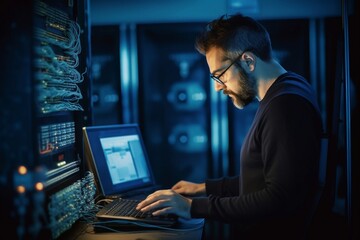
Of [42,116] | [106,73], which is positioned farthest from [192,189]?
[106,73]

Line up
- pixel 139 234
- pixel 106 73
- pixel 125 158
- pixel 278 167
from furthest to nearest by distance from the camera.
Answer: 1. pixel 106 73
2. pixel 125 158
3. pixel 139 234
4. pixel 278 167

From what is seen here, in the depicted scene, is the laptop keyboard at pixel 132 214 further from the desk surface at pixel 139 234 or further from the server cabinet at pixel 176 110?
the server cabinet at pixel 176 110

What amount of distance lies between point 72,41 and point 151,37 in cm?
161

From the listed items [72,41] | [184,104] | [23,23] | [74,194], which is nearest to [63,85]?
[72,41]

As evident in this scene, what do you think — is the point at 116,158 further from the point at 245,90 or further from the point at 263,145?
the point at 263,145

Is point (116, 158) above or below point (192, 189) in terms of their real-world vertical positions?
above

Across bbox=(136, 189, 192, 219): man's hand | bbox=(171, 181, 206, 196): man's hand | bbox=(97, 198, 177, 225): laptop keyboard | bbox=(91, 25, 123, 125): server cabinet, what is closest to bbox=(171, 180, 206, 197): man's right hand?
bbox=(171, 181, 206, 196): man's hand

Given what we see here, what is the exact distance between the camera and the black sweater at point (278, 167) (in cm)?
107

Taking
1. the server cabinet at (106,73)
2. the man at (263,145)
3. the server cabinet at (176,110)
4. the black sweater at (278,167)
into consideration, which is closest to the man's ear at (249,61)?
the man at (263,145)

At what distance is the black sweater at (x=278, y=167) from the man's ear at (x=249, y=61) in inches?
4.5

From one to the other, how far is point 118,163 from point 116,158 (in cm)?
2

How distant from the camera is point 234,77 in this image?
4.45 feet

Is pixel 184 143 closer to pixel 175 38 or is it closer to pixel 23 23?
pixel 175 38

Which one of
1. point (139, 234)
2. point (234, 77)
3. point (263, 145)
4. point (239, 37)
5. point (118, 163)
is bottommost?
point (139, 234)
